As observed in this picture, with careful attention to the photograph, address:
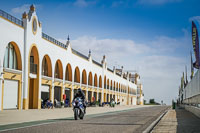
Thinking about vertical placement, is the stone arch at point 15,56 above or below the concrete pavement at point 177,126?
above

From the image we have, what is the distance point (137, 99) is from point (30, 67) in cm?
10192

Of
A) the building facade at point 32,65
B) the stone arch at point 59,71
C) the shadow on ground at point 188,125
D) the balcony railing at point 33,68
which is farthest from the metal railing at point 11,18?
the shadow on ground at point 188,125

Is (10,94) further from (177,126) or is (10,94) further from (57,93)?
(177,126)

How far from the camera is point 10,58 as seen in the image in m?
28.0

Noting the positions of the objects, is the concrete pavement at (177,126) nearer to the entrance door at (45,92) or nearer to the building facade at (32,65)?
the building facade at (32,65)

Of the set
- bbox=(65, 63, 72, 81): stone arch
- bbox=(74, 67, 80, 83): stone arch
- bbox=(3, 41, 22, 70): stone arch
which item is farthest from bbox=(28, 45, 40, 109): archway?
bbox=(74, 67, 80, 83): stone arch

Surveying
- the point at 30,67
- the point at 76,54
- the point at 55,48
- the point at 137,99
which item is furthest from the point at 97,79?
the point at 137,99

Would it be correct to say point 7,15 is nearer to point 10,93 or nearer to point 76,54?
point 10,93

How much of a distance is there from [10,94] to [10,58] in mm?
3348

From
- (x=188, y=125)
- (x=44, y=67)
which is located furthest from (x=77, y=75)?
(x=188, y=125)

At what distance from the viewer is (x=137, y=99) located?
5123 inches

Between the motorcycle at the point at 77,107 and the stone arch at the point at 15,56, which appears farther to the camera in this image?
A: the stone arch at the point at 15,56

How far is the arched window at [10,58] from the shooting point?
2728cm

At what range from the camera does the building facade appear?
88.2ft
